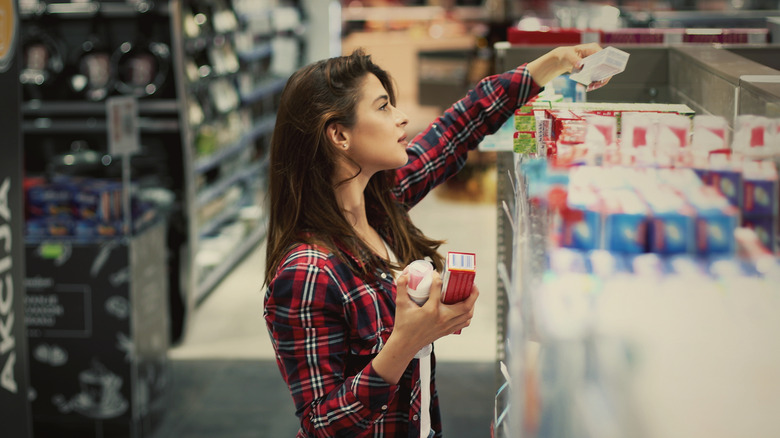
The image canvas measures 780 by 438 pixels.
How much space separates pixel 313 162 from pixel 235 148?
479 centimetres

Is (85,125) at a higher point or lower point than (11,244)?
higher

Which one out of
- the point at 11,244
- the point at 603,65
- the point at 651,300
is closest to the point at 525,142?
the point at 603,65

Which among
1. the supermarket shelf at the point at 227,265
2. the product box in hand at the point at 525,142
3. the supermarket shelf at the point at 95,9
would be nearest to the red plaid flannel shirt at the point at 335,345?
the product box in hand at the point at 525,142

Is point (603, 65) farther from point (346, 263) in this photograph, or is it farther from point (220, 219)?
point (220, 219)

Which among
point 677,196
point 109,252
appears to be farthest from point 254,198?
point 677,196

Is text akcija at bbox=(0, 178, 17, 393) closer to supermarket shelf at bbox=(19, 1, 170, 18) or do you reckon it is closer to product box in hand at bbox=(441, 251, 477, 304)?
product box in hand at bbox=(441, 251, 477, 304)

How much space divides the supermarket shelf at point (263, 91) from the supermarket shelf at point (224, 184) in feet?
1.73

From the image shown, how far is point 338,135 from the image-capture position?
172cm

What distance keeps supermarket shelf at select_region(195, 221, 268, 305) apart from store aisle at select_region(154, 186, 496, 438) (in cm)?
6

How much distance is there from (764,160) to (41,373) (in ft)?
11.3

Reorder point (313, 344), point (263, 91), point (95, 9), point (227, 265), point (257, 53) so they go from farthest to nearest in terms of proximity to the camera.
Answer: point (263, 91)
point (257, 53)
point (227, 265)
point (95, 9)
point (313, 344)

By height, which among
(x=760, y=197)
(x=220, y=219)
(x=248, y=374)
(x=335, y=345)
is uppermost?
(x=760, y=197)

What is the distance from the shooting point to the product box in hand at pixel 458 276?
1.27m

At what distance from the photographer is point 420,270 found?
1.35 metres
